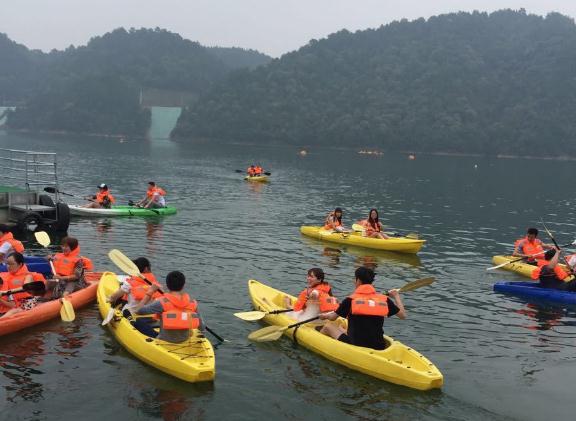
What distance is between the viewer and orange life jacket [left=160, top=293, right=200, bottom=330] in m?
10.2

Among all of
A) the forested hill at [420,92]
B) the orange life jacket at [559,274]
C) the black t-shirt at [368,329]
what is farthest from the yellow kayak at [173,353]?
the forested hill at [420,92]

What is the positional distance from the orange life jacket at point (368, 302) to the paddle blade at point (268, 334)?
202 centimetres

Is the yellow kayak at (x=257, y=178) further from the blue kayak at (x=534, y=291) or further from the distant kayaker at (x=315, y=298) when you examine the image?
the distant kayaker at (x=315, y=298)

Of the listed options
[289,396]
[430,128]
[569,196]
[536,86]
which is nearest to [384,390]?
[289,396]

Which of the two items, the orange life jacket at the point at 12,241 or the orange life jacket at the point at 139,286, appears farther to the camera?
the orange life jacket at the point at 12,241

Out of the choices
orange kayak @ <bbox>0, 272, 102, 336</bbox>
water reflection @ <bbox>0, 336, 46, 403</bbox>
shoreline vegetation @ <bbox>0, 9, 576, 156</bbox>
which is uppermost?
shoreline vegetation @ <bbox>0, 9, 576, 156</bbox>

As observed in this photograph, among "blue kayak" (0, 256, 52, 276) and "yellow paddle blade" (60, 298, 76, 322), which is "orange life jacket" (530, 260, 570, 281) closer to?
"yellow paddle blade" (60, 298, 76, 322)

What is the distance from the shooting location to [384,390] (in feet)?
33.6

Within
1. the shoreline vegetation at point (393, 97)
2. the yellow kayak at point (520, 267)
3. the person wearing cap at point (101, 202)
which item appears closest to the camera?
the yellow kayak at point (520, 267)

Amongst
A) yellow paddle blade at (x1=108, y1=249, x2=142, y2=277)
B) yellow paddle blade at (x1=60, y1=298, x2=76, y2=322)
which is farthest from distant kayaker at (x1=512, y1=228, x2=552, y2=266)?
yellow paddle blade at (x1=60, y1=298, x2=76, y2=322)

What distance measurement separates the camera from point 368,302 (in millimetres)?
10352

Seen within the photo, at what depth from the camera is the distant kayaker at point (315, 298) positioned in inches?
457

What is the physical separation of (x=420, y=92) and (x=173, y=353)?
13913 centimetres

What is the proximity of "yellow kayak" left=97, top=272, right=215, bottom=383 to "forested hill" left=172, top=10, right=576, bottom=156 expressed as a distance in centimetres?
12147
